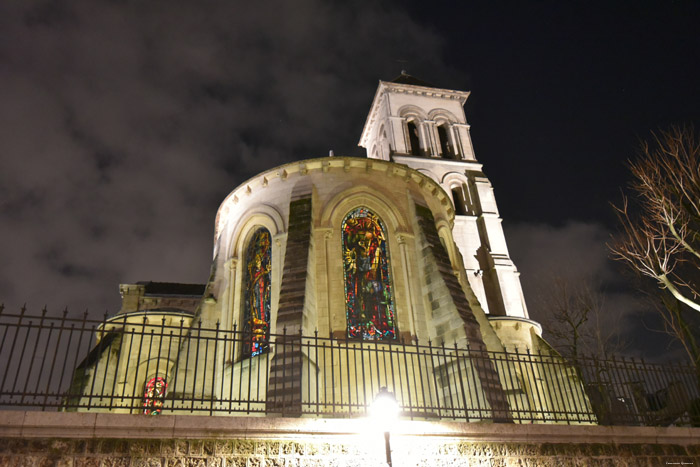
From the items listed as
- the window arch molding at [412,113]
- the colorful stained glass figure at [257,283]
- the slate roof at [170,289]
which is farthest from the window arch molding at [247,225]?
the window arch molding at [412,113]

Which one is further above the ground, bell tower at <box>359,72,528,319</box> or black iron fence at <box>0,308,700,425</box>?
bell tower at <box>359,72,528,319</box>

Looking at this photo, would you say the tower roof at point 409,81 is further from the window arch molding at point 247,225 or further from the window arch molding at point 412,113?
the window arch molding at point 247,225

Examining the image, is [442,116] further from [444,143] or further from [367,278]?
[367,278]

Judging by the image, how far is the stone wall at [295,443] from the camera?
6090 mm

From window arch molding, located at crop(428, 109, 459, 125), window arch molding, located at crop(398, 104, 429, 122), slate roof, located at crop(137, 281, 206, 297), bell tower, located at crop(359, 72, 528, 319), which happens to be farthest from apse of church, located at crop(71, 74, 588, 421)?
window arch molding, located at crop(428, 109, 459, 125)

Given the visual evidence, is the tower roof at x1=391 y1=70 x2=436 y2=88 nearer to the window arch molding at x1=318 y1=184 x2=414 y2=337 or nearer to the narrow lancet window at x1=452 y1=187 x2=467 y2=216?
the narrow lancet window at x1=452 y1=187 x2=467 y2=216

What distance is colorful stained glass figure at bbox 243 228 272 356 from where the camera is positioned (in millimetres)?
13961

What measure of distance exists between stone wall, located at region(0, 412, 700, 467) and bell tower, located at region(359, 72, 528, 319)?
16115 mm

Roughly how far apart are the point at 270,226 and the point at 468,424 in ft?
29.5

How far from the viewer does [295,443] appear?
684 centimetres

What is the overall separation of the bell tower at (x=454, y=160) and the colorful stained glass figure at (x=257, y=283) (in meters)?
13.8

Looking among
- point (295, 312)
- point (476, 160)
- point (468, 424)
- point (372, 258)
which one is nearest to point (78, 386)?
point (295, 312)

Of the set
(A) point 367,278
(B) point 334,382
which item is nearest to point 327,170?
(A) point 367,278

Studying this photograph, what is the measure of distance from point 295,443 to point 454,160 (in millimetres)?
27110
